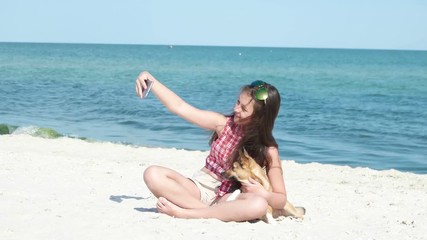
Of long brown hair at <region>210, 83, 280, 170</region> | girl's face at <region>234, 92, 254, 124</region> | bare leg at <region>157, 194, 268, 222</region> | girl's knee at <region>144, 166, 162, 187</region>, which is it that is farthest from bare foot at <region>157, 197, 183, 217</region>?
girl's face at <region>234, 92, 254, 124</region>

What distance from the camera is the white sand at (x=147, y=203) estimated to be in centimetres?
496

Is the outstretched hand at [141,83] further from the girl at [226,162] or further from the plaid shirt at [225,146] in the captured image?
the plaid shirt at [225,146]

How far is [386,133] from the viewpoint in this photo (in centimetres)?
1602

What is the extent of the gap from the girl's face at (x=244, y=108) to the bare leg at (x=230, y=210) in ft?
1.90

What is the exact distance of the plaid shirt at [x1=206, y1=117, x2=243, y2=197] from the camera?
525cm

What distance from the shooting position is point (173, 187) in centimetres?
542

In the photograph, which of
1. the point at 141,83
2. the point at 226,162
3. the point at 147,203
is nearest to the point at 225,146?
the point at 226,162

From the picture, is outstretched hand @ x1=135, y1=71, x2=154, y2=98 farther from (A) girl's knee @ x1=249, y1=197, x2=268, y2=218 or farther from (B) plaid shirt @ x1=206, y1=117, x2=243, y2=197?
(A) girl's knee @ x1=249, y1=197, x2=268, y2=218

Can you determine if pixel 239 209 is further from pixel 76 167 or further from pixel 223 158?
pixel 76 167

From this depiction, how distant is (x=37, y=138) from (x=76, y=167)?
3880mm

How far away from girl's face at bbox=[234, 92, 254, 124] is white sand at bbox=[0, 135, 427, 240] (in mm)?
797

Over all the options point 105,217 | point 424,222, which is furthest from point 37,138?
point 424,222

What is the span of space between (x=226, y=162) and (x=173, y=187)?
478 millimetres

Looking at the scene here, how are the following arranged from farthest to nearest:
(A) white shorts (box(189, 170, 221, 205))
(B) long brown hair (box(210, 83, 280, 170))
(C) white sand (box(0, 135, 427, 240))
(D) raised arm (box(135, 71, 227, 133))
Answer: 1. (A) white shorts (box(189, 170, 221, 205))
2. (D) raised arm (box(135, 71, 227, 133))
3. (B) long brown hair (box(210, 83, 280, 170))
4. (C) white sand (box(0, 135, 427, 240))
